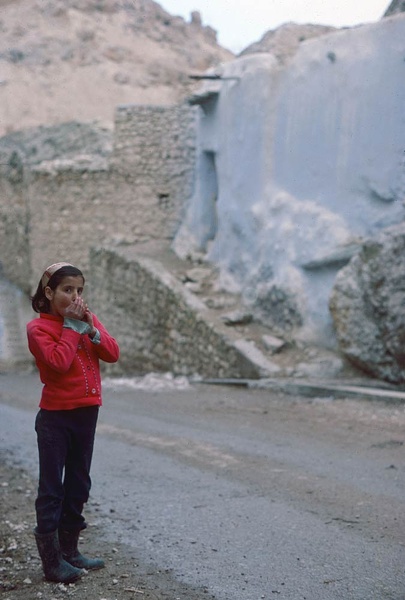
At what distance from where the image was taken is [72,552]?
11.5ft

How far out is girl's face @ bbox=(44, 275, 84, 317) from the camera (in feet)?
11.1

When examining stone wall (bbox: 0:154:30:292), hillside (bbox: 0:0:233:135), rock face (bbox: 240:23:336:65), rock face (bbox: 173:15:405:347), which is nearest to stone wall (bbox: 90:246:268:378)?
rock face (bbox: 173:15:405:347)

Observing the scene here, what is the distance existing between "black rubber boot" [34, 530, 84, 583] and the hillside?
20.7 metres

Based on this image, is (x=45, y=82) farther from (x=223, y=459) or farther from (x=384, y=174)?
(x=223, y=459)

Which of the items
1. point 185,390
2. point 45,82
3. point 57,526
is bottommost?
point 185,390

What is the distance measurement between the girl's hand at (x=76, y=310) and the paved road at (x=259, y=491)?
127 cm

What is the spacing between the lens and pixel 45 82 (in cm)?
2519

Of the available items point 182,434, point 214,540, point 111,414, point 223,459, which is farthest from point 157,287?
point 214,540

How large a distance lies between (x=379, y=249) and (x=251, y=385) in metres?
2.35

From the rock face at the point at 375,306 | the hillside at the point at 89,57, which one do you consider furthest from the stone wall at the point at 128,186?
the hillside at the point at 89,57

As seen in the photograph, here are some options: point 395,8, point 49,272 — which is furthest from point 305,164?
point 49,272

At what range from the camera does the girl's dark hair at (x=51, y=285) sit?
3406 mm

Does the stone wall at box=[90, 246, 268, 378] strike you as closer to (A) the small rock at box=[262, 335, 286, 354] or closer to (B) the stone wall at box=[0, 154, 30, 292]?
(A) the small rock at box=[262, 335, 286, 354]

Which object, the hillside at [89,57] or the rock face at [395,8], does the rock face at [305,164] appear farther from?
the hillside at [89,57]
